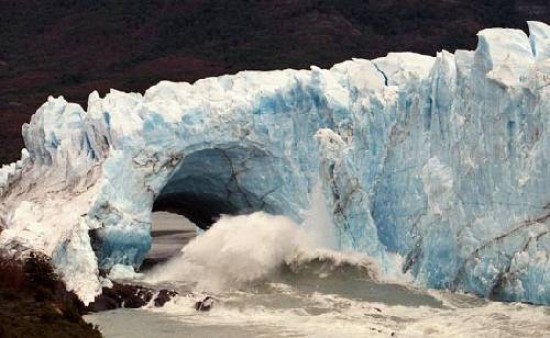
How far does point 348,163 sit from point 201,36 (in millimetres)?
74604

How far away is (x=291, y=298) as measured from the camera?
23375 mm

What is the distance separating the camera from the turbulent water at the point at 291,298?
65.2 feet

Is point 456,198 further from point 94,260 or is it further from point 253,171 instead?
point 94,260

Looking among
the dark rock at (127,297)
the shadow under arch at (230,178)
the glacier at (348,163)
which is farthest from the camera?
the shadow under arch at (230,178)

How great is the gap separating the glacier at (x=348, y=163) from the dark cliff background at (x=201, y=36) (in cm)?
5524

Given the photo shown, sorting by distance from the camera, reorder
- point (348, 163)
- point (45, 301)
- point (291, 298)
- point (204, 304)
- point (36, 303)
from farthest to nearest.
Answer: point (348, 163) < point (291, 298) < point (204, 304) < point (45, 301) < point (36, 303)

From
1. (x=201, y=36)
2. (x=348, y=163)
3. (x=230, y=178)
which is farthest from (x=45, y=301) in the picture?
(x=201, y=36)

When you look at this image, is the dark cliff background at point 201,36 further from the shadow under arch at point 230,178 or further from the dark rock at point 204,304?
the dark rock at point 204,304

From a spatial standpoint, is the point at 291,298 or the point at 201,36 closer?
the point at 291,298

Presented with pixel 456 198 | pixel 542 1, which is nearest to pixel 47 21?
pixel 542 1

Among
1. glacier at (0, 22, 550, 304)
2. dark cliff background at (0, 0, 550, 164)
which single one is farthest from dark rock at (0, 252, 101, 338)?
dark cliff background at (0, 0, 550, 164)

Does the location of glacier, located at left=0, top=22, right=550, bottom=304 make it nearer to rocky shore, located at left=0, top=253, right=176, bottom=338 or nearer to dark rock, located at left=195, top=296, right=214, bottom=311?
rocky shore, located at left=0, top=253, right=176, bottom=338

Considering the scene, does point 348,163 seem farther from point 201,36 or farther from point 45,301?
point 201,36

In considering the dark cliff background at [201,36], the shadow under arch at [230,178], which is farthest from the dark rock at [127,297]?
the dark cliff background at [201,36]
